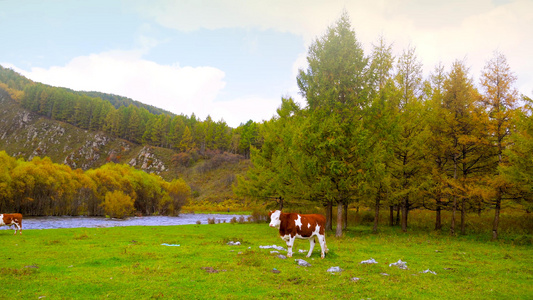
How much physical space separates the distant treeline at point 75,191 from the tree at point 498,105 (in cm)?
5153

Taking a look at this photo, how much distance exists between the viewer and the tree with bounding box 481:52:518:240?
21.5 metres

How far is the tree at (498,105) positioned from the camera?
21.5m

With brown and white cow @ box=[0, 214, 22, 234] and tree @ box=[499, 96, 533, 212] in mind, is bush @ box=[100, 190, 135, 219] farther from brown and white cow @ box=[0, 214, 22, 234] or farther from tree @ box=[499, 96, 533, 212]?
tree @ box=[499, 96, 533, 212]

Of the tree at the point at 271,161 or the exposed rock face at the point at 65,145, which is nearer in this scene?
the tree at the point at 271,161

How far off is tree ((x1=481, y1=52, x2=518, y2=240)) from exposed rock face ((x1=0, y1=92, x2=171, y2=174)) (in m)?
111

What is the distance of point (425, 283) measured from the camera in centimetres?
872

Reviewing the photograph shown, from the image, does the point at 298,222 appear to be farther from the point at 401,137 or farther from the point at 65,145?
the point at 65,145

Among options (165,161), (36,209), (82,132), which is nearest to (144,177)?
(36,209)

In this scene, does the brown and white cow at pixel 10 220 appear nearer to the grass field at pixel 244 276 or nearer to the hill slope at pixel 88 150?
the grass field at pixel 244 276

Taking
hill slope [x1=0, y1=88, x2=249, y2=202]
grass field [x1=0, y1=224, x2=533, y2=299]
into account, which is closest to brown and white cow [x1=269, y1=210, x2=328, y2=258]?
grass field [x1=0, y1=224, x2=533, y2=299]

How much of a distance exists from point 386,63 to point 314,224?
19.0m

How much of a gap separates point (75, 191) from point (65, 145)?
8883 centimetres

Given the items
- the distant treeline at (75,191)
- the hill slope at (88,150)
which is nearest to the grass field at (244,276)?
the distant treeline at (75,191)

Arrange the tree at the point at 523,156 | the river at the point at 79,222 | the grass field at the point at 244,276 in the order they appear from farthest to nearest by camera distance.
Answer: the river at the point at 79,222
the tree at the point at 523,156
the grass field at the point at 244,276
